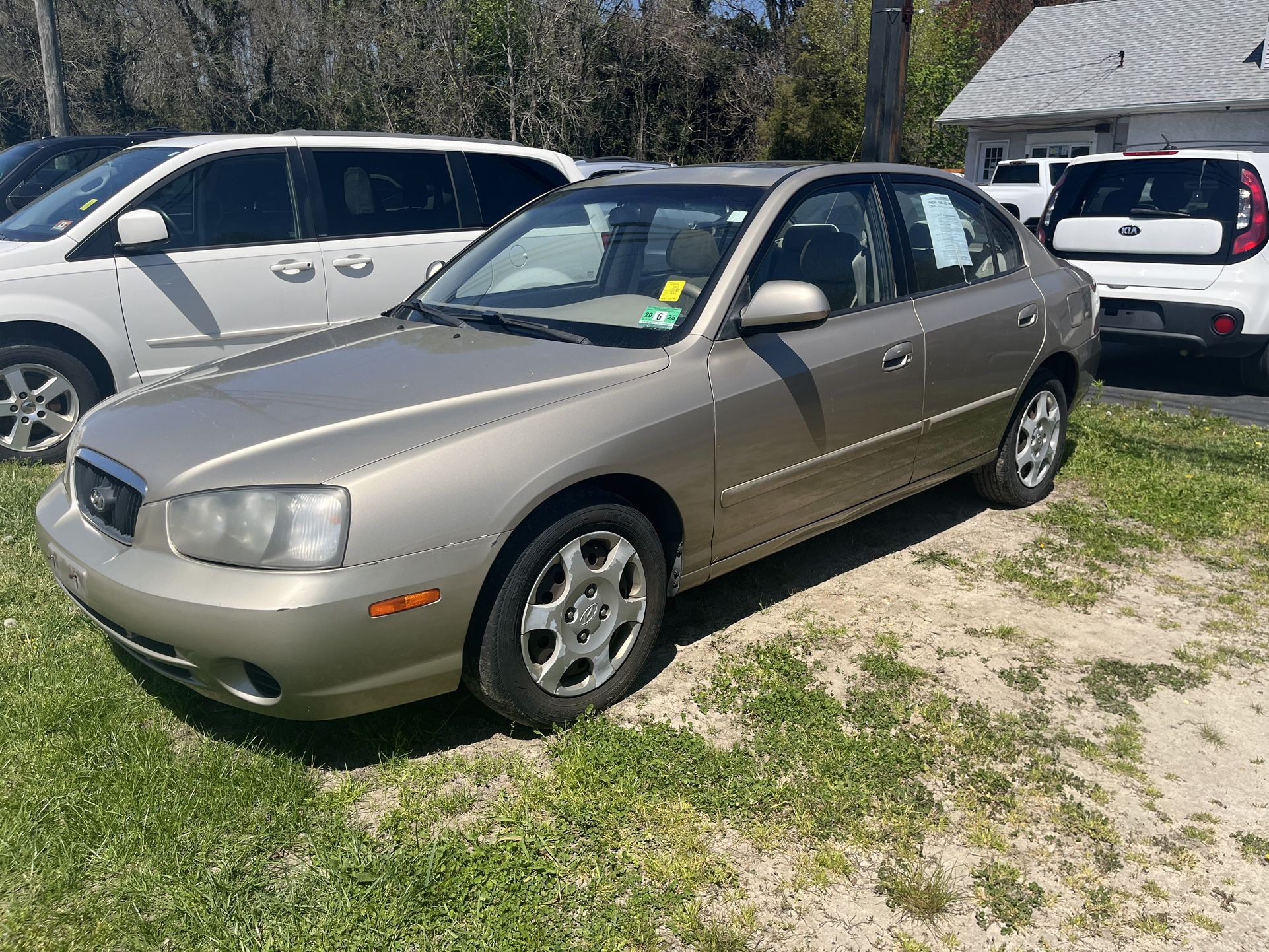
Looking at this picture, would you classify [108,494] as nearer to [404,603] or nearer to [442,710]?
[404,603]

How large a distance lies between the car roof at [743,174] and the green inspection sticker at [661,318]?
0.71 meters

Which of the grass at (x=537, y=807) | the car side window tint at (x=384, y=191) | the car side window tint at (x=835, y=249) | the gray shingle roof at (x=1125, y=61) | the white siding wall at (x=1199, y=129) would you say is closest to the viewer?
the grass at (x=537, y=807)

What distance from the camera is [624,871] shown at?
271cm

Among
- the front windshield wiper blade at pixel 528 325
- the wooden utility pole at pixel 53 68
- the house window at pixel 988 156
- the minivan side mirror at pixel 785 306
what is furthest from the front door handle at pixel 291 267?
the house window at pixel 988 156

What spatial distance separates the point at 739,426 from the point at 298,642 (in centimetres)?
163

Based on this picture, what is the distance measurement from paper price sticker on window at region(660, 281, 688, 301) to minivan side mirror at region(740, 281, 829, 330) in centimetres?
28

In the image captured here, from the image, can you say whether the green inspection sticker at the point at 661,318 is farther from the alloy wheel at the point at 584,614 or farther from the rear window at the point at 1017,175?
the rear window at the point at 1017,175

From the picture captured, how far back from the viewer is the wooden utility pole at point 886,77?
7375 mm

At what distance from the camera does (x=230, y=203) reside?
6.25 metres

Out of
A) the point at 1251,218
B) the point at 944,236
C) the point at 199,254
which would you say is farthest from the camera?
the point at 1251,218

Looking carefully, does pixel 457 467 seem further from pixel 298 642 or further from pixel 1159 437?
pixel 1159 437

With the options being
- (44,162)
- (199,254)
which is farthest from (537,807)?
(44,162)

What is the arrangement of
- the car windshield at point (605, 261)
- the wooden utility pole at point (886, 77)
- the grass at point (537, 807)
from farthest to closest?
the wooden utility pole at point (886, 77)
the car windshield at point (605, 261)
the grass at point (537, 807)

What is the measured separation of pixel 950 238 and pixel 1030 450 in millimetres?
1246
